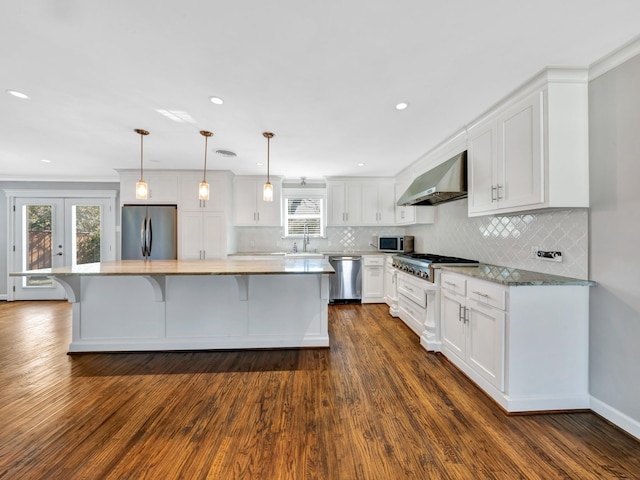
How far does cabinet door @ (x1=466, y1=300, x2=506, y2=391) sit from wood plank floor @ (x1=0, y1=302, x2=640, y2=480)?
0.19 meters

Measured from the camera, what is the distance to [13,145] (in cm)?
339

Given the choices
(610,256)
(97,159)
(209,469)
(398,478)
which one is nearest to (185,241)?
(97,159)

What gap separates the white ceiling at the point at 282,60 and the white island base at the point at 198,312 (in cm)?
162

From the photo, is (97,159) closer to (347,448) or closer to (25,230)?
(25,230)

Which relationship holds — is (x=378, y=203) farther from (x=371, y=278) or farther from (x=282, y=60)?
(x=282, y=60)

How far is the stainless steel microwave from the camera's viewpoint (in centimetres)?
491

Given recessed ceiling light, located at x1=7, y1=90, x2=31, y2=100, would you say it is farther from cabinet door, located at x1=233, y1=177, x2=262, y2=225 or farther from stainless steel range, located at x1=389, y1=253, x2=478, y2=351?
stainless steel range, located at x1=389, y1=253, x2=478, y2=351

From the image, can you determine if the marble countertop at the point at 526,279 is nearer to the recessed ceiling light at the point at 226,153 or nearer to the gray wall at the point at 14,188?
the recessed ceiling light at the point at 226,153

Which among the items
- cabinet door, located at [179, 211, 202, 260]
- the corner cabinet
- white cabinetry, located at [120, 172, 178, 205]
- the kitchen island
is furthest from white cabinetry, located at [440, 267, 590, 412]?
white cabinetry, located at [120, 172, 178, 205]

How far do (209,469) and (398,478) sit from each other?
3.20ft

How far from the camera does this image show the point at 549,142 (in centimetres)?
185

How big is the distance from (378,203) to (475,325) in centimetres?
322

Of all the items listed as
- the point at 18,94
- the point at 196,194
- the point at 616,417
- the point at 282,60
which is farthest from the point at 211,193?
the point at 616,417

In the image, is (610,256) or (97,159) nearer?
(610,256)
